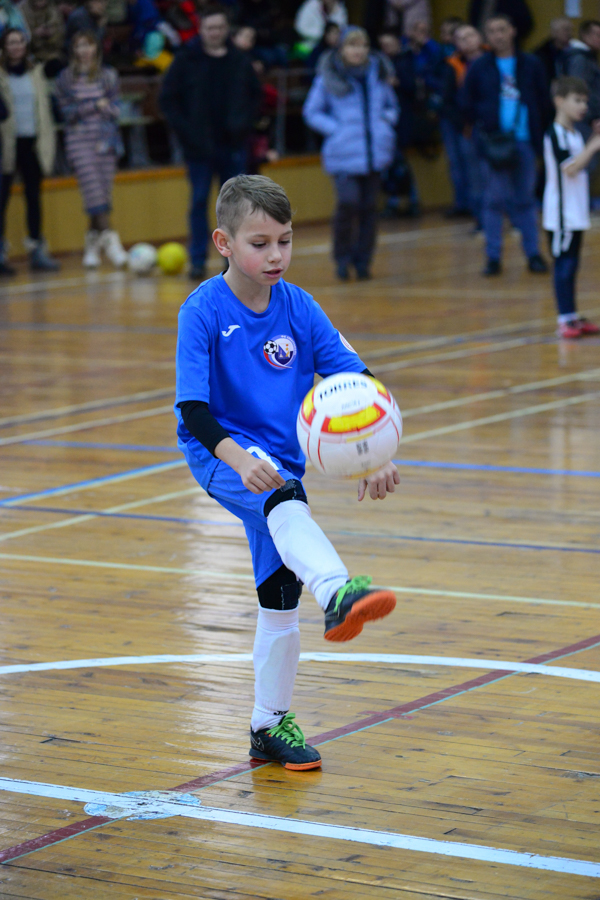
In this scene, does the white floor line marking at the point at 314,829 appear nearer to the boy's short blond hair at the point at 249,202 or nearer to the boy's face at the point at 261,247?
the boy's face at the point at 261,247

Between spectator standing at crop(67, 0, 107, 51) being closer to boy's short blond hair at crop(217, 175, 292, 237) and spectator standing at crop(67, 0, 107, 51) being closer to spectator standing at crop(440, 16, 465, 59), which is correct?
spectator standing at crop(440, 16, 465, 59)

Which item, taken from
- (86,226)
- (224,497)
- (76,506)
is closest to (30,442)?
(76,506)

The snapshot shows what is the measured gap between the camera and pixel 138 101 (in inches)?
746

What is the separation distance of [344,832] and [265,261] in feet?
4.64

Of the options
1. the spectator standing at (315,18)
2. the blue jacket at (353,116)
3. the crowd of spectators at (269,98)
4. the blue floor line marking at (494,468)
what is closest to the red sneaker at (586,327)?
the crowd of spectators at (269,98)

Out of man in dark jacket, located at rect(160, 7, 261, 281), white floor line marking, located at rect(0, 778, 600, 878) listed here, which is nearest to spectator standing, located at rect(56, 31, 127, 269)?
man in dark jacket, located at rect(160, 7, 261, 281)

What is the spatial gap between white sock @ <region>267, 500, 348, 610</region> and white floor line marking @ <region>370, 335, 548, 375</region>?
21.4 feet

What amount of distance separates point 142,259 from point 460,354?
599cm

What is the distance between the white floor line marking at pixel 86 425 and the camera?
8.62 m

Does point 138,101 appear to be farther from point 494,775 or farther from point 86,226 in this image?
point 494,775

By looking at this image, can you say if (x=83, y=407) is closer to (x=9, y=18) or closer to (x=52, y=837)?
(x=52, y=837)

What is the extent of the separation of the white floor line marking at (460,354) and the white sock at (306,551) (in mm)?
6526

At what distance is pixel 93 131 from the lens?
1639 centimetres

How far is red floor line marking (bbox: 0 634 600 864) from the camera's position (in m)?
3.38
